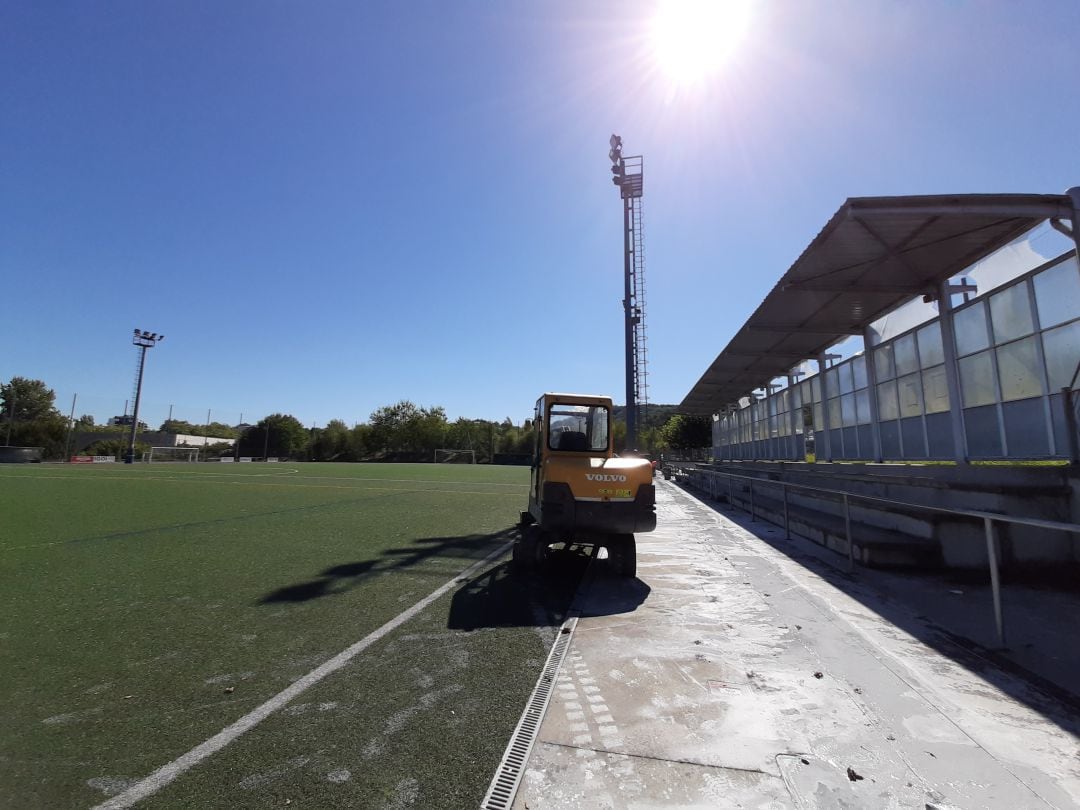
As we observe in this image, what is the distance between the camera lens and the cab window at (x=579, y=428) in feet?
23.9

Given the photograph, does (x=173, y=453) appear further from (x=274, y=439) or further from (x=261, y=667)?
(x=261, y=667)

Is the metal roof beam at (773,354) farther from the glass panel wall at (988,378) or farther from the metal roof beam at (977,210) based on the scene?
the metal roof beam at (977,210)

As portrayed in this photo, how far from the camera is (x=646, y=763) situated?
256 centimetres

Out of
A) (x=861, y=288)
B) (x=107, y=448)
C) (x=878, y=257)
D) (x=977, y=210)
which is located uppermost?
(x=878, y=257)

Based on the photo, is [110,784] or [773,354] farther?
[773,354]

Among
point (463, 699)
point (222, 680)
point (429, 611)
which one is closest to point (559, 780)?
point (463, 699)

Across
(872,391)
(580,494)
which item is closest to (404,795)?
(580,494)

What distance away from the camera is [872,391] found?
12344mm

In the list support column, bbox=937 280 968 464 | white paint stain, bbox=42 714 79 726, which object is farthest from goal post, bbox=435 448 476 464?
white paint stain, bbox=42 714 79 726

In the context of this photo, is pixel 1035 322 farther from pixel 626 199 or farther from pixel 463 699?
pixel 626 199

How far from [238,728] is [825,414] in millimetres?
16693

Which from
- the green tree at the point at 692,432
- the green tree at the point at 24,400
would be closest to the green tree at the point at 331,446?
the green tree at the point at 24,400

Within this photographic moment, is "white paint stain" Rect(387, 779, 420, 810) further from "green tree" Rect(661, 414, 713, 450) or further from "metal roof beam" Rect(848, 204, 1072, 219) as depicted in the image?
"green tree" Rect(661, 414, 713, 450)

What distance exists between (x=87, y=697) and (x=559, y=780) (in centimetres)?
321
